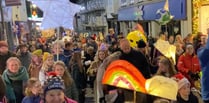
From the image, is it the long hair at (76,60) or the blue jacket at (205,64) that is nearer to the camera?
the blue jacket at (205,64)

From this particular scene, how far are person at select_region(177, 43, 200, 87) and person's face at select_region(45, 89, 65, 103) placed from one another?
4.92 meters

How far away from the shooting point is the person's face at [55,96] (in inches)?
175

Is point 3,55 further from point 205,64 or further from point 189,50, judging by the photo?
point 205,64

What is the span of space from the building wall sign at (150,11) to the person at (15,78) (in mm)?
12049

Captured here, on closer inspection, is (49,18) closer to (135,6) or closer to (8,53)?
(8,53)

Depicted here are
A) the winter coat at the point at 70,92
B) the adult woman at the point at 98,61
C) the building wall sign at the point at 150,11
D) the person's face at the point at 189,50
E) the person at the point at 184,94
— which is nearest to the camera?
the person at the point at 184,94

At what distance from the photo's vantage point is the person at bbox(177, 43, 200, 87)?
8.99 m

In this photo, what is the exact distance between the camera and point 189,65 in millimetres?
9180

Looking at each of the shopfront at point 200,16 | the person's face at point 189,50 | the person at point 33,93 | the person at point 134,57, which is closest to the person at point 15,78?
the person at point 33,93

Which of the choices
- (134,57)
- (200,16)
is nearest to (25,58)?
(134,57)

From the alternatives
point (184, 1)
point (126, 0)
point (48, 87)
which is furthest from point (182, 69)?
point (126, 0)

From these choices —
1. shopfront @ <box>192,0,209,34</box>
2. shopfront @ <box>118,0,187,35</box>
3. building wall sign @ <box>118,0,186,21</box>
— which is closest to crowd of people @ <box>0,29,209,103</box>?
shopfront @ <box>192,0,209,34</box>

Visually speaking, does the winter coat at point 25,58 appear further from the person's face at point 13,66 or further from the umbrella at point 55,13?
the person's face at point 13,66

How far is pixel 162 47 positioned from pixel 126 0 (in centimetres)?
2907
